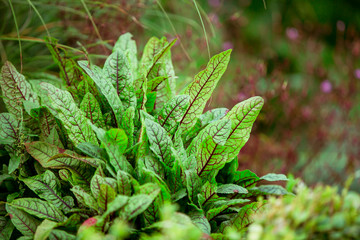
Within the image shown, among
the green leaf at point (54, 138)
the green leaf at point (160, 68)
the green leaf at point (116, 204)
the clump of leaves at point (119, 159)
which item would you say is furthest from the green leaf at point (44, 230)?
the green leaf at point (160, 68)

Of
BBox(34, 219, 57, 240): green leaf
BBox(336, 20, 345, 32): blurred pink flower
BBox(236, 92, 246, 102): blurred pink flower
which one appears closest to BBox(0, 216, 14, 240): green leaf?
BBox(34, 219, 57, 240): green leaf

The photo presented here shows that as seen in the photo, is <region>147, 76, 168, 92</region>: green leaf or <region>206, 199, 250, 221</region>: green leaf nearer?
<region>206, 199, 250, 221</region>: green leaf

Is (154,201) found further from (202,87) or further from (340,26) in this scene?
(340,26)

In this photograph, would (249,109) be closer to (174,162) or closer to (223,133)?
(223,133)

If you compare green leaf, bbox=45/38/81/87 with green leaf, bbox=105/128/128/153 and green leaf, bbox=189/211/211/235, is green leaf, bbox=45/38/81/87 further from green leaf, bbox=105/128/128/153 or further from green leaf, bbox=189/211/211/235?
green leaf, bbox=189/211/211/235

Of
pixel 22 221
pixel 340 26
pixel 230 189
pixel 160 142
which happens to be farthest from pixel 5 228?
pixel 340 26

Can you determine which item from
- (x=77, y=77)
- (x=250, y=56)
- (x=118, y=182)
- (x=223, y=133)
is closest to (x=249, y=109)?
(x=223, y=133)
